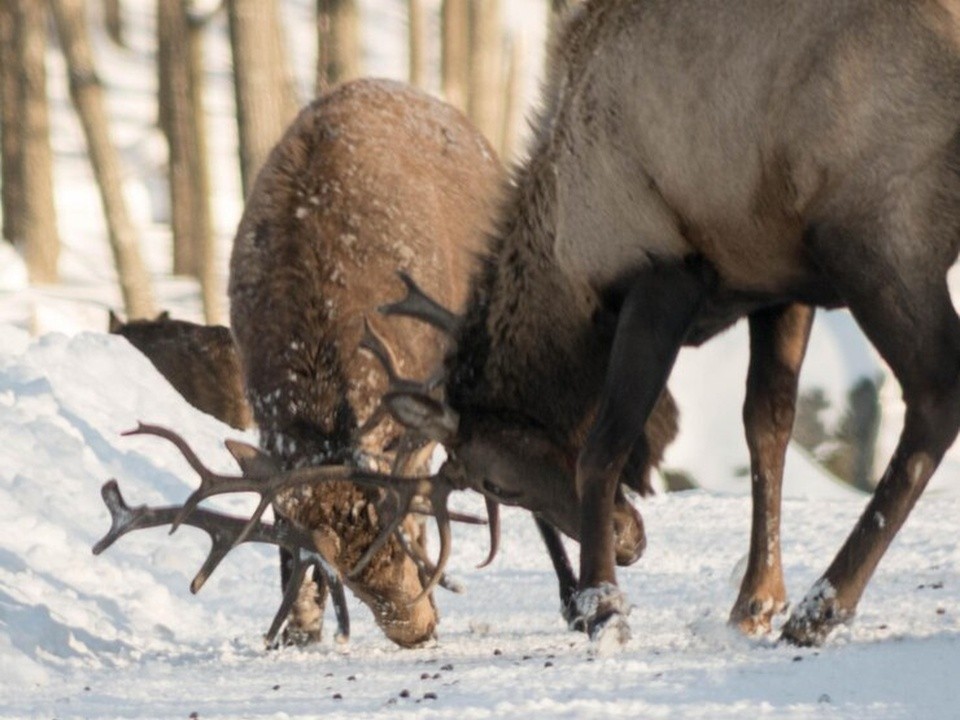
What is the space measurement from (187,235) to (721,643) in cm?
1751

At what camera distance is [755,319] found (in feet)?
22.0

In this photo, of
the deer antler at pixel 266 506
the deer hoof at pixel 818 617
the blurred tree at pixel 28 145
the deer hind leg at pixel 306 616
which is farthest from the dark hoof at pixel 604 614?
the blurred tree at pixel 28 145

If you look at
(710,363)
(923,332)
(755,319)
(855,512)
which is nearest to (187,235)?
(710,363)

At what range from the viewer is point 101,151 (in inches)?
707

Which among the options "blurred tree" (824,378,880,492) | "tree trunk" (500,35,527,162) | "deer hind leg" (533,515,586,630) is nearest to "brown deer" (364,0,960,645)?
"deer hind leg" (533,515,586,630)

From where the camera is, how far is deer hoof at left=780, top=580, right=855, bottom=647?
17.9 ft

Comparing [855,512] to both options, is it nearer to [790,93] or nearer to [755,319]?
[755,319]

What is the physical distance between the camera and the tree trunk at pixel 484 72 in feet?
63.6

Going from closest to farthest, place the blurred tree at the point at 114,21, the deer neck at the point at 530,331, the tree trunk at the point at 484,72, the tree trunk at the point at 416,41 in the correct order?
the deer neck at the point at 530,331, the tree trunk at the point at 484,72, the tree trunk at the point at 416,41, the blurred tree at the point at 114,21

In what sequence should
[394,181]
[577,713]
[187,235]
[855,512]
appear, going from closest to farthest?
[577,713] < [394,181] < [855,512] < [187,235]

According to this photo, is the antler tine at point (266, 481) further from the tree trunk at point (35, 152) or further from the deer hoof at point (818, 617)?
the tree trunk at point (35, 152)

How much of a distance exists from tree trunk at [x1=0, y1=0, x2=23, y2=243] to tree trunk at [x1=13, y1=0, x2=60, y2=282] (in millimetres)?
302

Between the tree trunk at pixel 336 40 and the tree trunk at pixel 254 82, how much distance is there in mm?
661

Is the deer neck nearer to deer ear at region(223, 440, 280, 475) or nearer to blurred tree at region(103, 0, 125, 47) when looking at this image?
deer ear at region(223, 440, 280, 475)
